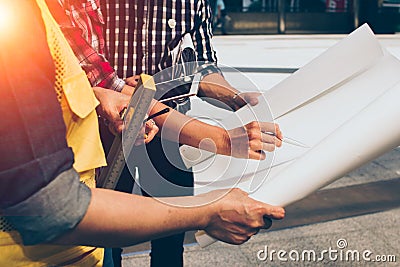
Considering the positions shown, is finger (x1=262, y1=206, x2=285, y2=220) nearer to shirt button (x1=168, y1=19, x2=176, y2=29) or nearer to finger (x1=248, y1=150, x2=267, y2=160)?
finger (x1=248, y1=150, x2=267, y2=160)

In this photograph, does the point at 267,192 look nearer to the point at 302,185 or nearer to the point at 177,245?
the point at 302,185

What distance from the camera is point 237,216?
1.16 metres

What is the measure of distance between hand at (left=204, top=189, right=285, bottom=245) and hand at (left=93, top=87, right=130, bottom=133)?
1.17 feet

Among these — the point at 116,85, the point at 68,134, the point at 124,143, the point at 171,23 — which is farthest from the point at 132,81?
the point at 68,134

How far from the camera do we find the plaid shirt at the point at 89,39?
1.48 metres

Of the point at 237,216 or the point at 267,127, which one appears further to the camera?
the point at 267,127

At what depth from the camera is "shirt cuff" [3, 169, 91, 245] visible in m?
0.87

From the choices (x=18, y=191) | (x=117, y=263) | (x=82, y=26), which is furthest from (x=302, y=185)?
(x=117, y=263)

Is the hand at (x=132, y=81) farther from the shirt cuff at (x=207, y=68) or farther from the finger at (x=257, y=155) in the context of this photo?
the finger at (x=257, y=155)

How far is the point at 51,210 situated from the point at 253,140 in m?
0.59

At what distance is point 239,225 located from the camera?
3.84ft

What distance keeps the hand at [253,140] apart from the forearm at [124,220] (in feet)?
0.97

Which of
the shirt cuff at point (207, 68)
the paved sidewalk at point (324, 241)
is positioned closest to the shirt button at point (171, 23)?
the shirt cuff at point (207, 68)

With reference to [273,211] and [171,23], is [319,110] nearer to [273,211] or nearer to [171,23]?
[273,211]
